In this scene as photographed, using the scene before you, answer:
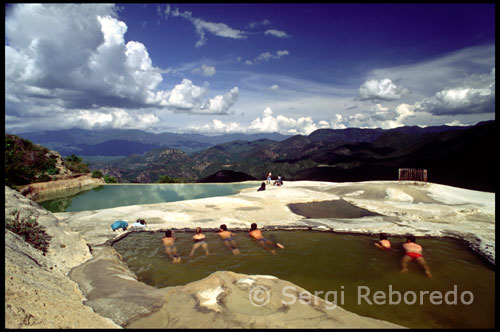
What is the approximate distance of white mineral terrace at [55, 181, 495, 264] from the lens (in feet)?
38.3

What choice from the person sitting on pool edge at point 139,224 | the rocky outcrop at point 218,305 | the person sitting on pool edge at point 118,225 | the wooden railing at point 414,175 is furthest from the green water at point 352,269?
Result: the wooden railing at point 414,175

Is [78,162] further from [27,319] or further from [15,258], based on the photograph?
[27,319]

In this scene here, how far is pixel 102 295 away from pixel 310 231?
9346mm

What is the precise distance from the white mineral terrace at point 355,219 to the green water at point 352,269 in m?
0.89

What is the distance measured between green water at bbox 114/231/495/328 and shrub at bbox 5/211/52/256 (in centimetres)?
268

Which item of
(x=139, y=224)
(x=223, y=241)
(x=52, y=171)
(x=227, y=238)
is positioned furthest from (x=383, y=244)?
(x=52, y=171)

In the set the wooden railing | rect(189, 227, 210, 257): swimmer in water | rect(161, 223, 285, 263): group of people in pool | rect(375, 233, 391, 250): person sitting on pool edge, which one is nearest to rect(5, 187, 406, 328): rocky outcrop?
rect(161, 223, 285, 263): group of people in pool

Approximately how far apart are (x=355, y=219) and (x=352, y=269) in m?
6.03

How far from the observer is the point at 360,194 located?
2086 cm

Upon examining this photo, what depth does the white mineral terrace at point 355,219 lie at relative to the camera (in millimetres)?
11664

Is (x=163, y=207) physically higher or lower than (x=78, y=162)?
lower

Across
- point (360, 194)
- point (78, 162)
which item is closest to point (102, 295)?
point (360, 194)

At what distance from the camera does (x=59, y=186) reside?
95.0 feet

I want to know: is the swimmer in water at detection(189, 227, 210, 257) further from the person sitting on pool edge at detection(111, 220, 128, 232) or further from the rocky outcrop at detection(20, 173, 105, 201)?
the rocky outcrop at detection(20, 173, 105, 201)
